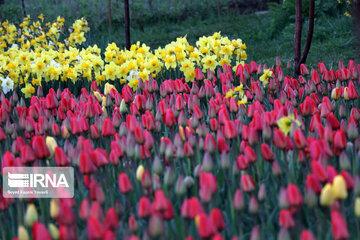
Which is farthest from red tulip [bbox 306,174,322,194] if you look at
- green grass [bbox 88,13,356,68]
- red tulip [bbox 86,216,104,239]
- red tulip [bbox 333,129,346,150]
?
green grass [bbox 88,13,356,68]

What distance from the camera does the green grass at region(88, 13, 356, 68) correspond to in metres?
7.45

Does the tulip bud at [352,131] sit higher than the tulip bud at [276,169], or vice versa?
the tulip bud at [352,131]

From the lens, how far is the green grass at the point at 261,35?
745 cm

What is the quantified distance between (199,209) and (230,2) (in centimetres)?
1298

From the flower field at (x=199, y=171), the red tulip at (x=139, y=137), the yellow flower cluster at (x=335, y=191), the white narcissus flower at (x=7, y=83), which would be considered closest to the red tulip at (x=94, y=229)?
the flower field at (x=199, y=171)

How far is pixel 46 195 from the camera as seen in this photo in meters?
2.37

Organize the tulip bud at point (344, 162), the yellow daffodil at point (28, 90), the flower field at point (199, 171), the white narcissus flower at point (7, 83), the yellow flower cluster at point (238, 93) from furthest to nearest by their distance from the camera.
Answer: the white narcissus flower at point (7, 83) → the yellow daffodil at point (28, 90) → the yellow flower cluster at point (238, 93) → the tulip bud at point (344, 162) → the flower field at point (199, 171)

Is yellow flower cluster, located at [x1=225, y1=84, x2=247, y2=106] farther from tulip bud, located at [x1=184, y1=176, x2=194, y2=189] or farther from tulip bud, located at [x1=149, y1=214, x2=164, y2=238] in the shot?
tulip bud, located at [x1=149, y1=214, x2=164, y2=238]

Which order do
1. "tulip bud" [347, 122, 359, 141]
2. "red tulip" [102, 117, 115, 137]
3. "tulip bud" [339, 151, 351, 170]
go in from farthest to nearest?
1. "red tulip" [102, 117, 115, 137]
2. "tulip bud" [347, 122, 359, 141]
3. "tulip bud" [339, 151, 351, 170]

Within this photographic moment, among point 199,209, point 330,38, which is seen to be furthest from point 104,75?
point 330,38

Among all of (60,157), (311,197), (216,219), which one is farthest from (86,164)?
(311,197)

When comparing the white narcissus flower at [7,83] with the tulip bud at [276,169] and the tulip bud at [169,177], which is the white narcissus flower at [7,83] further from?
the tulip bud at [276,169]

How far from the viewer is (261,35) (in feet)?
31.2

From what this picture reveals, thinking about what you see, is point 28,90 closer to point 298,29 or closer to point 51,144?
point 51,144
